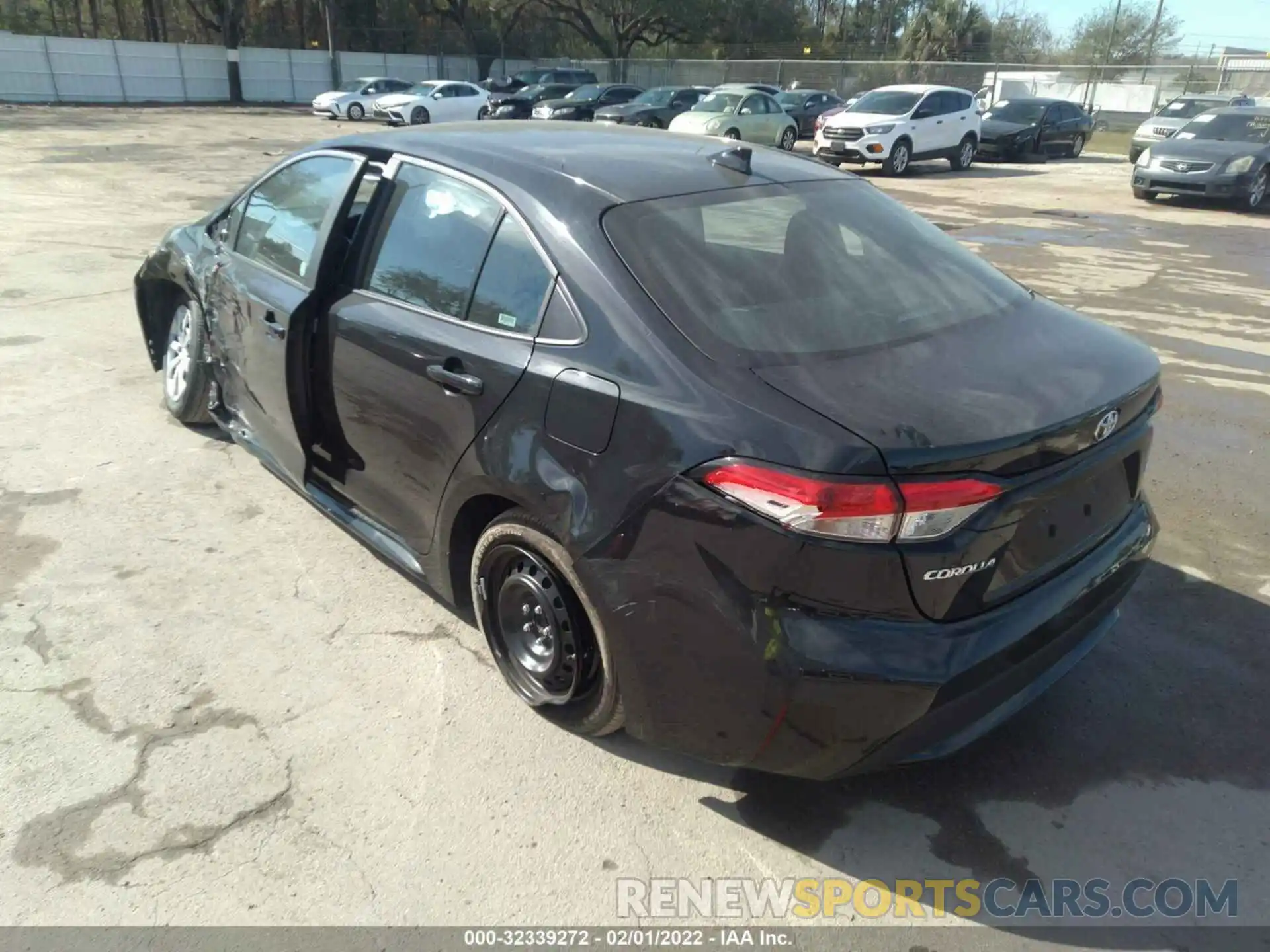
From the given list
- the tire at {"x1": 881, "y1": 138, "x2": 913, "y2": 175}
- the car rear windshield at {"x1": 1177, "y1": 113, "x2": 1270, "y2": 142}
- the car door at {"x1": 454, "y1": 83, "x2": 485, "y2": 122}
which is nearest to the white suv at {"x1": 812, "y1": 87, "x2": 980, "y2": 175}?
the tire at {"x1": 881, "y1": 138, "x2": 913, "y2": 175}

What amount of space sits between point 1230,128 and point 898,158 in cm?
619

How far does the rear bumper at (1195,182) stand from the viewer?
15.5 metres

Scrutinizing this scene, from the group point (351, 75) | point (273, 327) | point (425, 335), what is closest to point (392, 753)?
point (425, 335)

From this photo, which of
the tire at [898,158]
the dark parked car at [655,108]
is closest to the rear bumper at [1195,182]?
the tire at [898,158]

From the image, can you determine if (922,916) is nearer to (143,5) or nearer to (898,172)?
(898,172)

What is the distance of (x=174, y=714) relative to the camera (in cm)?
306

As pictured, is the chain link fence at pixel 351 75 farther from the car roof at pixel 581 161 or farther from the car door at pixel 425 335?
the car door at pixel 425 335

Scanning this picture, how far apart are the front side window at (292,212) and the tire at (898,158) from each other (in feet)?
59.6

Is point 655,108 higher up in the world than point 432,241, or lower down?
lower down

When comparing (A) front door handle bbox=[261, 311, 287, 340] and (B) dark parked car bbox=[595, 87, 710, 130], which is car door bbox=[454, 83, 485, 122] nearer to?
(B) dark parked car bbox=[595, 87, 710, 130]

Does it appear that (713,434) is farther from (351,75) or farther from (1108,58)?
(1108,58)

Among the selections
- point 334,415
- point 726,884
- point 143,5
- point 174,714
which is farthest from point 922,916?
point 143,5

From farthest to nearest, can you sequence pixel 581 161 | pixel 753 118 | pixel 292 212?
pixel 753 118 → pixel 292 212 → pixel 581 161

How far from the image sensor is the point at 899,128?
20.0 metres
